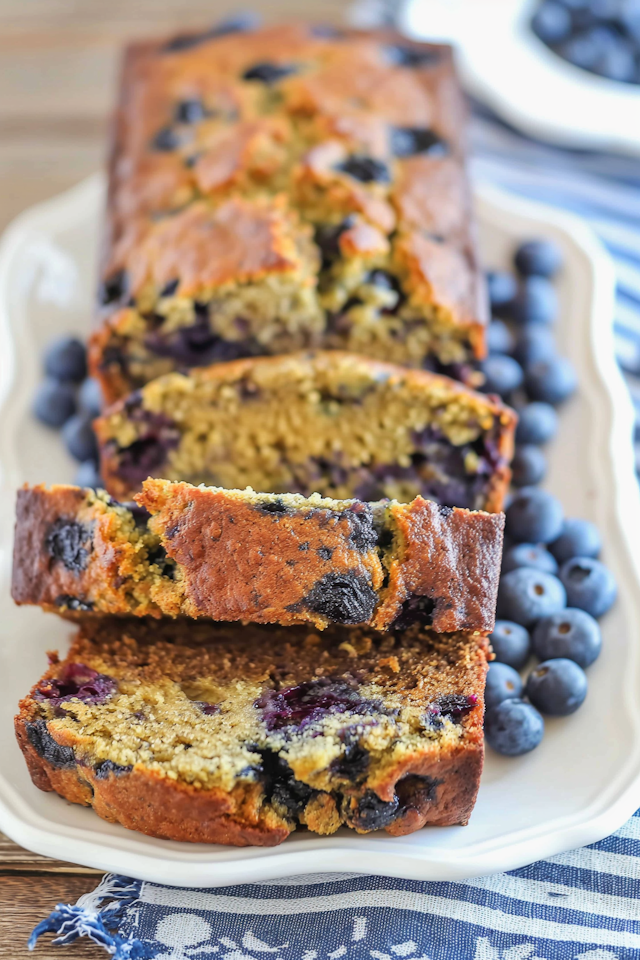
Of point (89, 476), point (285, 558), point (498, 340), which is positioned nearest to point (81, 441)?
point (89, 476)

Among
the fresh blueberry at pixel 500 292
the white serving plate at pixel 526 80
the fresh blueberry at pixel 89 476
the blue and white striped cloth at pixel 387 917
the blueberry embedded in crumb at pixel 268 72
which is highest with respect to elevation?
the blueberry embedded in crumb at pixel 268 72

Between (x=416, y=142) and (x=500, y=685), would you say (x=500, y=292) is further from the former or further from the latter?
(x=500, y=685)

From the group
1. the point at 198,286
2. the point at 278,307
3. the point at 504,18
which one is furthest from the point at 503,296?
the point at 504,18

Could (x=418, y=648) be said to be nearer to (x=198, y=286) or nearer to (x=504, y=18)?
(x=198, y=286)

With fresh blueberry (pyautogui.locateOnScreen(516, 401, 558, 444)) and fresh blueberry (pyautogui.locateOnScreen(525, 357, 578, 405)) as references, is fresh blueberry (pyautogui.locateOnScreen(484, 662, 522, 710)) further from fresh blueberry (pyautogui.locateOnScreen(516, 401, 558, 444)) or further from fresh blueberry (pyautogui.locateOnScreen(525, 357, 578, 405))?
fresh blueberry (pyautogui.locateOnScreen(525, 357, 578, 405))

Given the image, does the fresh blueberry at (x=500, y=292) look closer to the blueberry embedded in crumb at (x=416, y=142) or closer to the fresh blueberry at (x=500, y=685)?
the blueberry embedded in crumb at (x=416, y=142)

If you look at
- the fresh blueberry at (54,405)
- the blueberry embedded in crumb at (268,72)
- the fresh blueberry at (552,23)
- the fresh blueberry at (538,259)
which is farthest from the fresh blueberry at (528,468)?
the fresh blueberry at (552,23)
